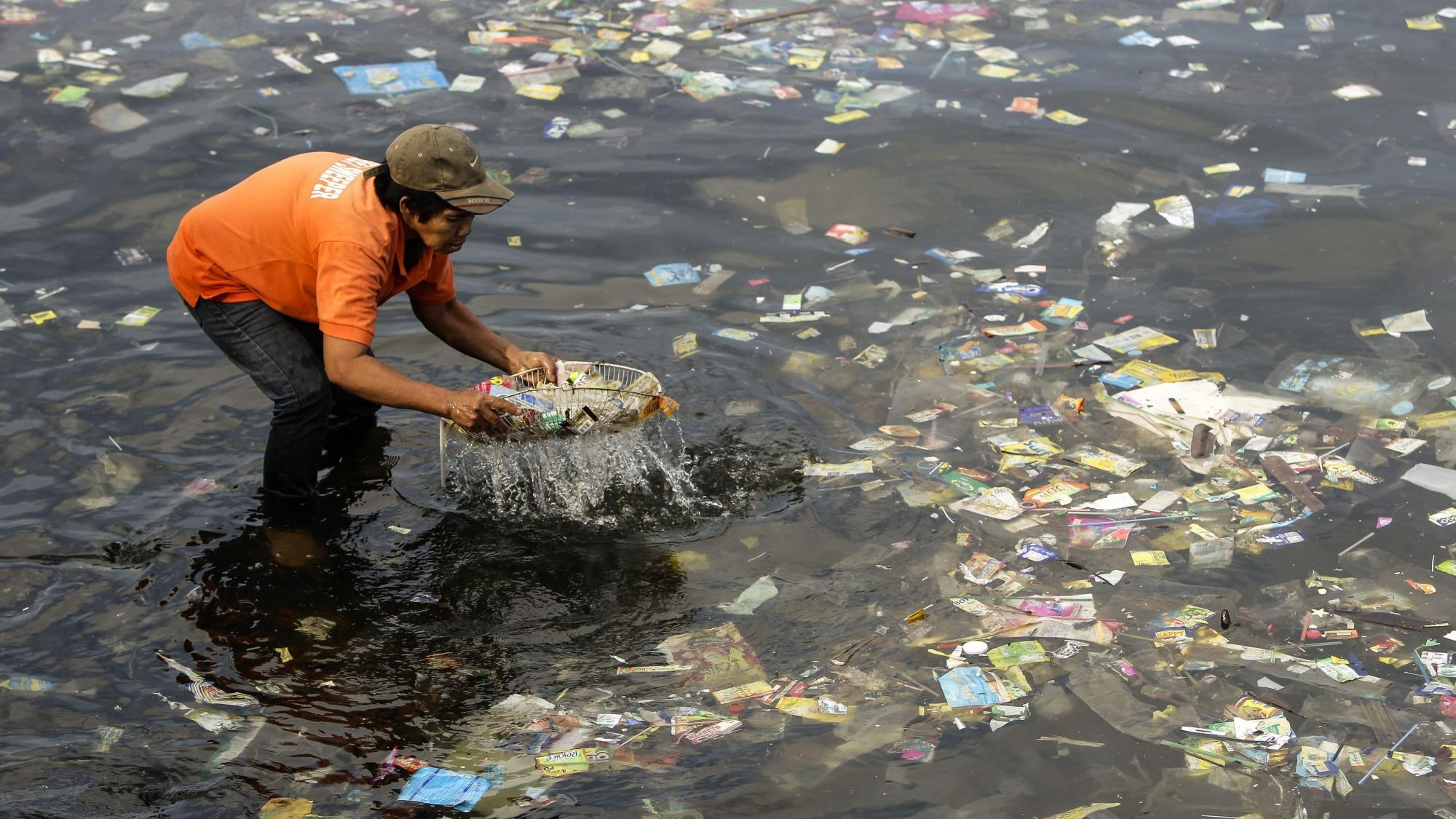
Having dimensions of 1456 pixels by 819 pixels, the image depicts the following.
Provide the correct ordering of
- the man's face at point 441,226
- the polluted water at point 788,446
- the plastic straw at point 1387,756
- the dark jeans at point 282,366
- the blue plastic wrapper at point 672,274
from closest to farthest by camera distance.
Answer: the plastic straw at point 1387,756 → the polluted water at point 788,446 → the man's face at point 441,226 → the dark jeans at point 282,366 → the blue plastic wrapper at point 672,274

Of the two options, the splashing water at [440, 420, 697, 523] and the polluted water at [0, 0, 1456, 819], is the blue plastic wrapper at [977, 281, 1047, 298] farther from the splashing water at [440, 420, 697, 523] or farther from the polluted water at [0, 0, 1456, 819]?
the splashing water at [440, 420, 697, 523]

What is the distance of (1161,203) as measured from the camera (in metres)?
5.88

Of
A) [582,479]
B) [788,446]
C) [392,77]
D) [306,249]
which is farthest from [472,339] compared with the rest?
[392,77]

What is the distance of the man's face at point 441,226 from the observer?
11.2 ft

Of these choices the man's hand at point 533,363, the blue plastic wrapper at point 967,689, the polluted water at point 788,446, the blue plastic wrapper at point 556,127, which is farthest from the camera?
the blue plastic wrapper at point 556,127

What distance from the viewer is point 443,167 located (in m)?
3.31

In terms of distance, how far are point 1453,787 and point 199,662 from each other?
3124 millimetres

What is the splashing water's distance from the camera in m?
4.12

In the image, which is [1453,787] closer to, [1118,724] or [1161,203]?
[1118,724]

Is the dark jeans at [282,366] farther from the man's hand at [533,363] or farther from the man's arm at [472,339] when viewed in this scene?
the man's hand at [533,363]

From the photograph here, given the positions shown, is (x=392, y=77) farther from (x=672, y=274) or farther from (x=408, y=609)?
(x=408, y=609)

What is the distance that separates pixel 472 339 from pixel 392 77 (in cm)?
354

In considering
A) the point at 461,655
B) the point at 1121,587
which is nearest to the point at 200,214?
the point at 461,655

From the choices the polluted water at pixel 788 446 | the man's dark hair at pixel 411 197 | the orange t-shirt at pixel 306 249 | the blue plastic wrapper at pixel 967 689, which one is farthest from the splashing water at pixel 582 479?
the blue plastic wrapper at pixel 967 689
